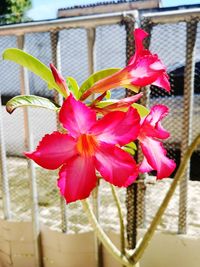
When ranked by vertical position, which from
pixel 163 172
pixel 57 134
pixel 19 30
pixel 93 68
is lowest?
pixel 163 172

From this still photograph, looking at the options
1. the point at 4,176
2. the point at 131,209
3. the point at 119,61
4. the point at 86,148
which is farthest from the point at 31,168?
the point at 86,148

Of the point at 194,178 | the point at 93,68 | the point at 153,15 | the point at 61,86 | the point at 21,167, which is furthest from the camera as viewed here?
the point at 21,167

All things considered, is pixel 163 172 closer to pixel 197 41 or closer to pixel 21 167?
pixel 197 41

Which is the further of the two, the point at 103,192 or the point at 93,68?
the point at 103,192

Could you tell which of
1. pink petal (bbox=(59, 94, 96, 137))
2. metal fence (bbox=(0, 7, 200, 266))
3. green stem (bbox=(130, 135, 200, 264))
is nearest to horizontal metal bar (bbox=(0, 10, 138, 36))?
metal fence (bbox=(0, 7, 200, 266))

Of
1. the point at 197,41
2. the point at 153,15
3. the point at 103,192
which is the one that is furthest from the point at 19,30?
the point at 103,192

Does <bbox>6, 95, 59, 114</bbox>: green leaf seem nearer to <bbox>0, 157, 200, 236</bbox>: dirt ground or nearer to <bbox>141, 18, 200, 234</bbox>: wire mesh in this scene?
<bbox>141, 18, 200, 234</bbox>: wire mesh
